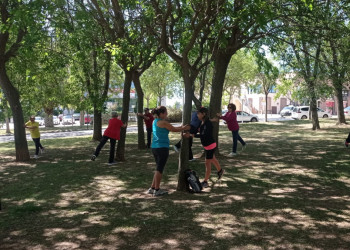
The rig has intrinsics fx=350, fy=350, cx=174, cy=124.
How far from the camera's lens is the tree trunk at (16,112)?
11555mm

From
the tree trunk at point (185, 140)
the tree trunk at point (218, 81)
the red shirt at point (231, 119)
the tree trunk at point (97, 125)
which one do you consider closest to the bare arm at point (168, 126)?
the tree trunk at point (185, 140)

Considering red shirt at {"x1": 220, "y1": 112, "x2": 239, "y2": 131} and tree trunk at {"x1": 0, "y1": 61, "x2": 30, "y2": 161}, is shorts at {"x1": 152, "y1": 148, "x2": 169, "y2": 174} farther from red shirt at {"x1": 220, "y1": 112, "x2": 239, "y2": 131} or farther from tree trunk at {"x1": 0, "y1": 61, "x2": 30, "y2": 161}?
tree trunk at {"x1": 0, "y1": 61, "x2": 30, "y2": 161}

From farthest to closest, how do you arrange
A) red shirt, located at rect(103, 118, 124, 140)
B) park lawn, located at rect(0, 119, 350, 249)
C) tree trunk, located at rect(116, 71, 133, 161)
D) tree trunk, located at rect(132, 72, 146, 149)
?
1. tree trunk, located at rect(132, 72, 146, 149)
2. tree trunk, located at rect(116, 71, 133, 161)
3. red shirt, located at rect(103, 118, 124, 140)
4. park lawn, located at rect(0, 119, 350, 249)

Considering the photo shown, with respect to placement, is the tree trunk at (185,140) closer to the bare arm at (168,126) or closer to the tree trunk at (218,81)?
the bare arm at (168,126)

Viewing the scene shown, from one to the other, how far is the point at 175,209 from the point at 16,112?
8189mm

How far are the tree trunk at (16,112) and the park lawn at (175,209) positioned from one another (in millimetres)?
1794

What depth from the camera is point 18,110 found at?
1170 cm

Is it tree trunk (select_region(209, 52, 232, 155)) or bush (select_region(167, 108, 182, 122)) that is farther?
bush (select_region(167, 108, 182, 122))

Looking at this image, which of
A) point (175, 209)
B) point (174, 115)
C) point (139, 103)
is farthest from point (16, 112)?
point (174, 115)

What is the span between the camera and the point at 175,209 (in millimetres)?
5664

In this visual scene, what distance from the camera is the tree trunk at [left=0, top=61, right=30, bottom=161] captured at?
37.9 ft

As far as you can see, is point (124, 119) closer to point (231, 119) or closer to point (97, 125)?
point (231, 119)

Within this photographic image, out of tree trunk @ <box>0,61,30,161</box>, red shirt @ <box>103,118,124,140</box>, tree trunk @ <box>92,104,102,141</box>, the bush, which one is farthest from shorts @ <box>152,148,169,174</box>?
the bush

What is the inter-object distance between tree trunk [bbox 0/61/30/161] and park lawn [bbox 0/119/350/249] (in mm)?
1794
